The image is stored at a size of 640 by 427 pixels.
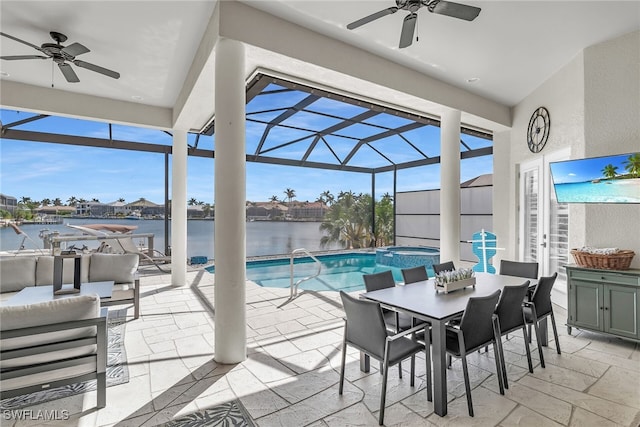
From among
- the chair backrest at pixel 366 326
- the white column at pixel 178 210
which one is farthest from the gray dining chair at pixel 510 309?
the white column at pixel 178 210

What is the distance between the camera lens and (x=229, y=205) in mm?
3129

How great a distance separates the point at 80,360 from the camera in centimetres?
232

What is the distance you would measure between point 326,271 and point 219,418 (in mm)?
7029

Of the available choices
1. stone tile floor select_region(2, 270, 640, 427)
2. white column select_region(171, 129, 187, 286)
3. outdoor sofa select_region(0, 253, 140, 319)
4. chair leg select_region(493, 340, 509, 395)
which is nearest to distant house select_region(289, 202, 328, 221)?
white column select_region(171, 129, 187, 286)

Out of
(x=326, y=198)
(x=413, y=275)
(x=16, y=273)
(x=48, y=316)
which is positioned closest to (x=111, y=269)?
(x=16, y=273)

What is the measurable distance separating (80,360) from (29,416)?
0.50 metres

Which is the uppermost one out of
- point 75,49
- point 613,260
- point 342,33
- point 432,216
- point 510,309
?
point 342,33

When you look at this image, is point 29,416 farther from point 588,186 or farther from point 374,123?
point 374,123

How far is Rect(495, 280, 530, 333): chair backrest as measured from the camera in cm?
272

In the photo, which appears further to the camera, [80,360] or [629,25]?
[629,25]

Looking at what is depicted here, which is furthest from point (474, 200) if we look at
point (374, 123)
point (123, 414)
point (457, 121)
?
point (123, 414)

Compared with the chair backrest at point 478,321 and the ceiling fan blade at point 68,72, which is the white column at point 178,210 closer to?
the ceiling fan blade at point 68,72

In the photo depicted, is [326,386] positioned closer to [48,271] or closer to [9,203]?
[48,271]

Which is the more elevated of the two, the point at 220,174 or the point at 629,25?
the point at 629,25
